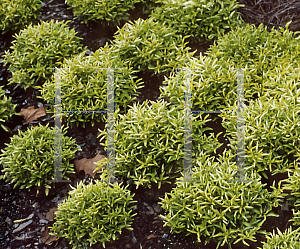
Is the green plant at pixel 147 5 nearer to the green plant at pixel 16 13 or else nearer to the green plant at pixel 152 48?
the green plant at pixel 152 48

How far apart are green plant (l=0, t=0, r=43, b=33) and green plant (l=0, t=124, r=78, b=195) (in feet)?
6.46

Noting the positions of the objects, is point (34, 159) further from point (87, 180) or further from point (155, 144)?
point (155, 144)

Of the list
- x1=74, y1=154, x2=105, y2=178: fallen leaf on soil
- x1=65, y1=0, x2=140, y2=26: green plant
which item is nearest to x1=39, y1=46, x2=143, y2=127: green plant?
x1=74, y1=154, x2=105, y2=178: fallen leaf on soil

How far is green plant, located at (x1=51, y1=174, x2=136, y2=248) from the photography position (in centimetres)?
272

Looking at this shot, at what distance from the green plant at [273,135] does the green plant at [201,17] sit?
1.34 metres

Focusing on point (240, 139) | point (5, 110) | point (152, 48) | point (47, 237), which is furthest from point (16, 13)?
point (240, 139)

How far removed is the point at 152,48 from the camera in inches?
137

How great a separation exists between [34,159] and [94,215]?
3.26ft

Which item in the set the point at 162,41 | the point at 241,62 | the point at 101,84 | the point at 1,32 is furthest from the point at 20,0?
the point at 241,62

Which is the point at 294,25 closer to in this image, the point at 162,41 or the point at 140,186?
the point at 162,41

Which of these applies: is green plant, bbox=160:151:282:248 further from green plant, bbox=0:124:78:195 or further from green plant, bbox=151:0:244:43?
green plant, bbox=151:0:244:43

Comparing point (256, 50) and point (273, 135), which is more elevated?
point (256, 50)

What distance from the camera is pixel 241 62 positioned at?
334cm

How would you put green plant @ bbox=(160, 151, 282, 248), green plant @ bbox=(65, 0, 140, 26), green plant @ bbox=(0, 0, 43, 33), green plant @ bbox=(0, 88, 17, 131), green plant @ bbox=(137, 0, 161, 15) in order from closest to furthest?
1. green plant @ bbox=(160, 151, 282, 248)
2. green plant @ bbox=(0, 88, 17, 131)
3. green plant @ bbox=(65, 0, 140, 26)
4. green plant @ bbox=(137, 0, 161, 15)
5. green plant @ bbox=(0, 0, 43, 33)
